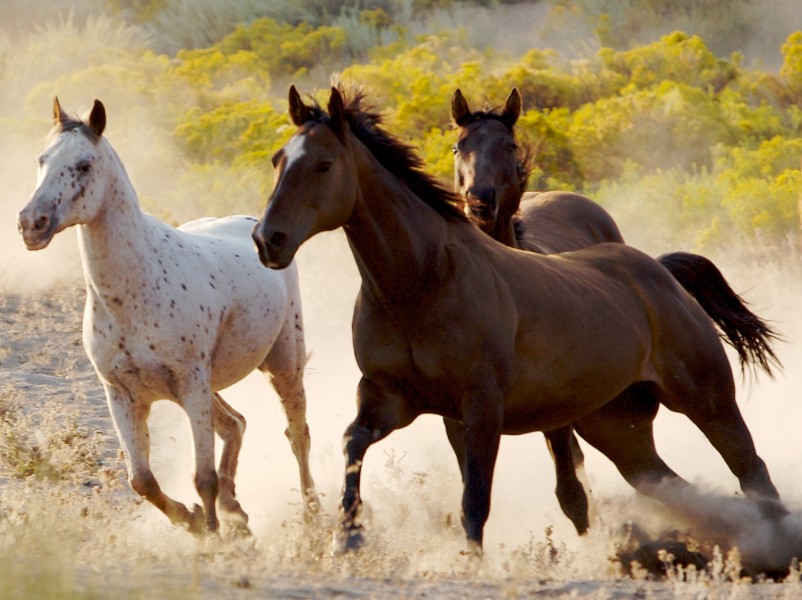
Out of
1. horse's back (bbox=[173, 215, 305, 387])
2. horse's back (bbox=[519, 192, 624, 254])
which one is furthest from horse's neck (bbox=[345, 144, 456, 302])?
horse's back (bbox=[519, 192, 624, 254])

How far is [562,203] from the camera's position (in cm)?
864

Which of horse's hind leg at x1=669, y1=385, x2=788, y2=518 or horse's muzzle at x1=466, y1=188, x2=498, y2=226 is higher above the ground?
horse's muzzle at x1=466, y1=188, x2=498, y2=226

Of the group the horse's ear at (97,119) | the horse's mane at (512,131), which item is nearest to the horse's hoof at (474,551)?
the horse's ear at (97,119)

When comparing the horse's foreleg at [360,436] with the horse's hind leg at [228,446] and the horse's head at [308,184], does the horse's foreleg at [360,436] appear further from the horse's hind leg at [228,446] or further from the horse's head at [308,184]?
the horse's hind leg at [228,446]

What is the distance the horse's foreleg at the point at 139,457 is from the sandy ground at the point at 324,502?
4.4 inches

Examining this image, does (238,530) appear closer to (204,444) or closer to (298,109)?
(204,444)

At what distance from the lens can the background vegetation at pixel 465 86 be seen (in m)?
17.5

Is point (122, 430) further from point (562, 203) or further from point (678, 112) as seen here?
point (678, 112)

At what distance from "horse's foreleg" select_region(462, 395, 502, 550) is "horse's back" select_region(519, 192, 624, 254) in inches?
106

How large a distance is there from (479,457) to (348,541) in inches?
22.5

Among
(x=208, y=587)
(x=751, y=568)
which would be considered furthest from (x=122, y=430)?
(x=751, y=568)

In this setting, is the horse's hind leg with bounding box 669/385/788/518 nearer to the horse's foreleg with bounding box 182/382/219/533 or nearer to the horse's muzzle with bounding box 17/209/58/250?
the horse's foreleg with bounding box 182/382/219/533

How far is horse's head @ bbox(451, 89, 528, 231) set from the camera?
7.15m

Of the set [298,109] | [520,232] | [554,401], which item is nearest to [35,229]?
[298,109]
